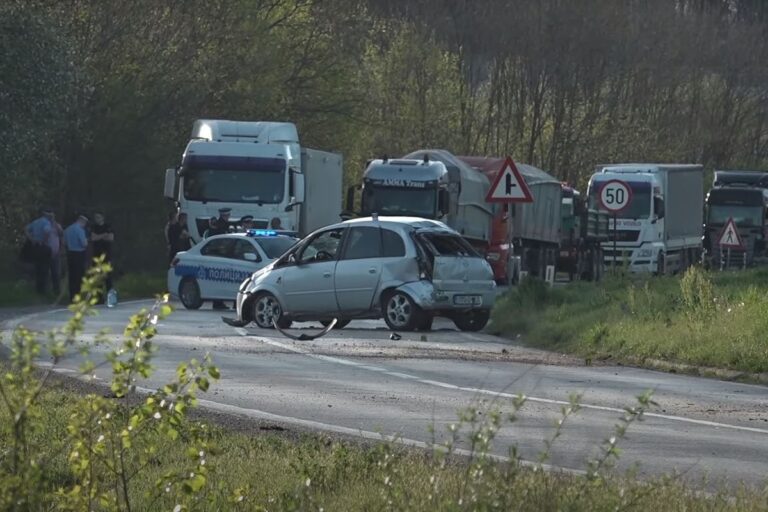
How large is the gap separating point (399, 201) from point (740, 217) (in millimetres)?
23762

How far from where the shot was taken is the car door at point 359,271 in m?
23.4

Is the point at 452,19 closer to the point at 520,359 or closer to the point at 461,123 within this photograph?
the point at 461,123

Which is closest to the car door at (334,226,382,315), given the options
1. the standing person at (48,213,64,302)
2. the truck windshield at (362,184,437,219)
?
the standing person at (48,213,64,302)

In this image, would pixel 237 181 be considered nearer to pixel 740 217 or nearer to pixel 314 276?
pixel 314 276

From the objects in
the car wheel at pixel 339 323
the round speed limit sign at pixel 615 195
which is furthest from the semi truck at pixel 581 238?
the car wheel at pixel 339 323

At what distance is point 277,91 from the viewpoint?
51688 mm

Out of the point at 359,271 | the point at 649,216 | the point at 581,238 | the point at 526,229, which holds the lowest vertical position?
the point at 581,238

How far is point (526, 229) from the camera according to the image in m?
45.2

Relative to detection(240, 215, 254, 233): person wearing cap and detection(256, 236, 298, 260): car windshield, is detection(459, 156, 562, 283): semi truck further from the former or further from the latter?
detection(256, 236, 298, 260): car windshield

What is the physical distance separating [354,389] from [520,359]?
4635mm

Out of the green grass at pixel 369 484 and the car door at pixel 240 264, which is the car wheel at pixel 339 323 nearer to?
the car door at pixel 240 264

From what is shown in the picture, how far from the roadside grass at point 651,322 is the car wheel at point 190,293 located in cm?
629

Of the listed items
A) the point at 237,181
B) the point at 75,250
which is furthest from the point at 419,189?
the point at 75,250

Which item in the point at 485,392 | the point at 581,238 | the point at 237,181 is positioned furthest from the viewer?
the point at 581,238
